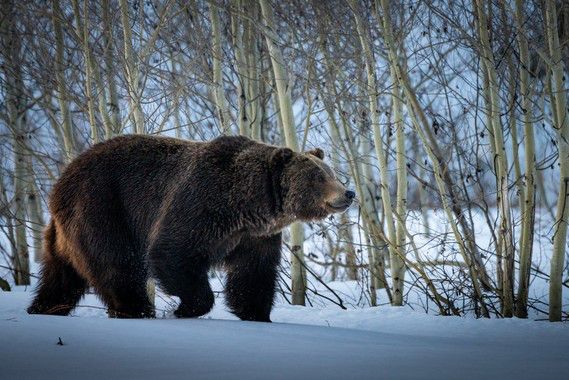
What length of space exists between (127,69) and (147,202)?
273 cm

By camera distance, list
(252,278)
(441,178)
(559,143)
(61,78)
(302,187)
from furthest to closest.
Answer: (61,78)
(441,178)
(559,143)
(252,278)
(302,187)

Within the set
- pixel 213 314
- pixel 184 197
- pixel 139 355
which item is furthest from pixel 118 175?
pixel 139 355

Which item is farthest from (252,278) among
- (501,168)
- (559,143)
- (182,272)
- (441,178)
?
(559,143)

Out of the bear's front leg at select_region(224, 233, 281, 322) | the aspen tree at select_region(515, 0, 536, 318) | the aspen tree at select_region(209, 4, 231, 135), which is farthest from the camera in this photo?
the aspen tree at select_region(209, 4, 231, 135)

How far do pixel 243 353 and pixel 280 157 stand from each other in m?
2.65

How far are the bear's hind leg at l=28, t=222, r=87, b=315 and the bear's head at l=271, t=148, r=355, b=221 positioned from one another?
213 cm

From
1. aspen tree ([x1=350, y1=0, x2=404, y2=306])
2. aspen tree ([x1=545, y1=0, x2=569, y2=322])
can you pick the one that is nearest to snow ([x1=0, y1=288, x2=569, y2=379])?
aspen tree ([x1=545, y1=0, x2=569, y2=322])

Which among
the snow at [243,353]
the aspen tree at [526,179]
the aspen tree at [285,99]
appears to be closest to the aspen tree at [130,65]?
the aspen tree at [285,99]

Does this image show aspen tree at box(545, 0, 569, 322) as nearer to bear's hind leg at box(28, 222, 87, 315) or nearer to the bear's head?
the bear's head

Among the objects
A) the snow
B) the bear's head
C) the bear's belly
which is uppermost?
the bear's head

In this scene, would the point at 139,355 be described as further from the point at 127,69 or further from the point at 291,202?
the point at 127,69

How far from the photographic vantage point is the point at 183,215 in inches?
235

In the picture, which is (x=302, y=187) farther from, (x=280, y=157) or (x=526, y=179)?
(x=526, y=179)

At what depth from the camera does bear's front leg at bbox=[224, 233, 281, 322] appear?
633 cm
